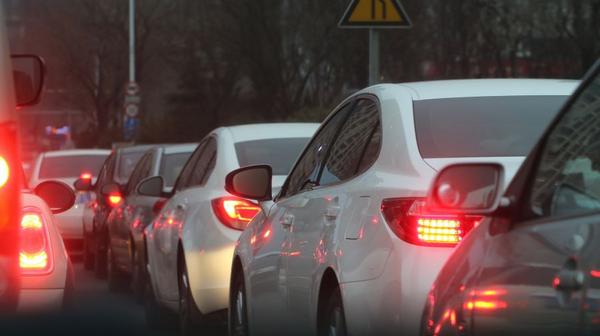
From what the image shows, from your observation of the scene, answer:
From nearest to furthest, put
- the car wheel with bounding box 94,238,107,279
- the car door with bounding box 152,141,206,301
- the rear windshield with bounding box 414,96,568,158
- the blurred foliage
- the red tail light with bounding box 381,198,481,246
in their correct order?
the red tail light with bounding box 381,198,481,246, the rear windshield with bounding box 414,96,568,158, the car door with bounding box 152,141,206,301, the car wheel with bounding box 94,238,107,279, the blurred foliage

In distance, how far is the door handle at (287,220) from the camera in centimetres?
686

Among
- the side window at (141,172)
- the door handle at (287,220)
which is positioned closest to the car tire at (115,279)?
the side window at (141,172)

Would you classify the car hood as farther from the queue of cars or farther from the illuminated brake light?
the illuminated brake light

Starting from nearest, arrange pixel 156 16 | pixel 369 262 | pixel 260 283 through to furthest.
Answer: pixel 369 262 → pixel 260 283 → pixel 156 16

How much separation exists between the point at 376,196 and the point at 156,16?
47185 mm

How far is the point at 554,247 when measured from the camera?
348cm

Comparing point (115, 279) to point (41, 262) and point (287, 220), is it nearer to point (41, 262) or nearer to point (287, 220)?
point (41, 262)

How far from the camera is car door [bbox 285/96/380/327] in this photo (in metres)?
5.94

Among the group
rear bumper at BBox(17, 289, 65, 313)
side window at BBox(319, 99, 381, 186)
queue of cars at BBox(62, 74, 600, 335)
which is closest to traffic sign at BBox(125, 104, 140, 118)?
queue of cars at BBox(62, 74, 600, 335)

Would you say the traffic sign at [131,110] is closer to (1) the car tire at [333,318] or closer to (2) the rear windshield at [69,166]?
(2) the rear windshield at [69,166]

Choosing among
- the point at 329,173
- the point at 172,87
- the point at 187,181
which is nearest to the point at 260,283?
the point at 329,173

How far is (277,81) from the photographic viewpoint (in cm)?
3281

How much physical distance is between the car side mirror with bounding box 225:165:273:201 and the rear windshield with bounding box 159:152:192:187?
7131mm

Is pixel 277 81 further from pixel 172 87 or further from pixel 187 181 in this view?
pixel 172 87
